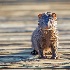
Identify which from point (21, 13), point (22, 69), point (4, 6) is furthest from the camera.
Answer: point (4, 6)

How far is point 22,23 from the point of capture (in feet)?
26.4

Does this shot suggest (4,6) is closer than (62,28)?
No

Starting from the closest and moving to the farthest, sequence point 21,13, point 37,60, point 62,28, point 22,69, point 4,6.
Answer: point 22,69 < point 37,60 < point 62,28 < point 21,13 < point 4,6

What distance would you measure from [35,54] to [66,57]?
431 mm

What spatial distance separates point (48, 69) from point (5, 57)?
0.79m

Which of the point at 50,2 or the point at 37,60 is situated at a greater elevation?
the point at 50,2

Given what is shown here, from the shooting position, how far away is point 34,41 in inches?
212

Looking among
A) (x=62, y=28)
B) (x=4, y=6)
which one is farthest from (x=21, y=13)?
(x=62, y=28)

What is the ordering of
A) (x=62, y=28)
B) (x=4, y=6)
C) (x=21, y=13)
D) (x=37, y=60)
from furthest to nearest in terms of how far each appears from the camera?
(x=4, y=6) → (x=21, y=13) → (x=62, y=28) → (x=37, y=60)

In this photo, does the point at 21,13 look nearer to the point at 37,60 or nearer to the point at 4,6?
the point at 4,6

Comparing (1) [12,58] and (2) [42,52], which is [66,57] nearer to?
(2) [42,52]

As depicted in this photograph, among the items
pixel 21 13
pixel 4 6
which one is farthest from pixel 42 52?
pixel 4 6

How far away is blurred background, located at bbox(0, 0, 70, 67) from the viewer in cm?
603

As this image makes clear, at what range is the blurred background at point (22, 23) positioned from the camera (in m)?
6.03
